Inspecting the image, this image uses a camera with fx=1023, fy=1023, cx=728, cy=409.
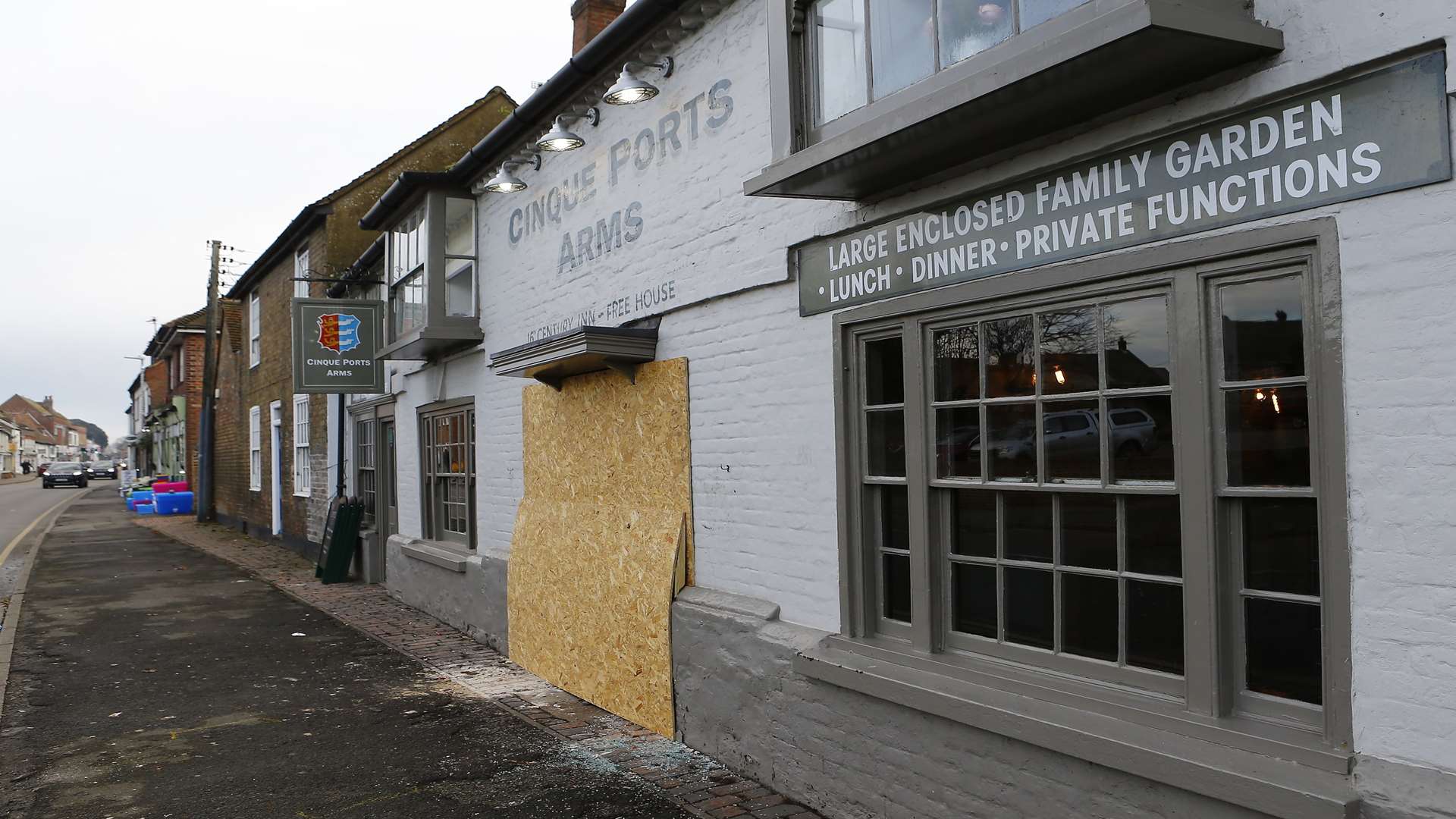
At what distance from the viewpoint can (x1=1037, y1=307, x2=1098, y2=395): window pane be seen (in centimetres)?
408

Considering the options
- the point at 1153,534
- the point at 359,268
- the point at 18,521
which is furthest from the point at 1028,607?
the point at 18,521

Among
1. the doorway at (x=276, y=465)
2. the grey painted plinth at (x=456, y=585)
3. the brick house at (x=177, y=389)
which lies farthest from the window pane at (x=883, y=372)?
the brick house at (x=177, y=389)

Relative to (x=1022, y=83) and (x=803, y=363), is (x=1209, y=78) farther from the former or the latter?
(x=803, y=363)

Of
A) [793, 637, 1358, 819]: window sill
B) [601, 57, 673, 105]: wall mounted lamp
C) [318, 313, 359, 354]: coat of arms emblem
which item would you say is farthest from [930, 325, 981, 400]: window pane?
[318, 313, 359, 354]: coat of arms emblem

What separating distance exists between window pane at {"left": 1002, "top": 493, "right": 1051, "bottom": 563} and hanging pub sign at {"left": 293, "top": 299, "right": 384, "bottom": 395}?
10.3 metres

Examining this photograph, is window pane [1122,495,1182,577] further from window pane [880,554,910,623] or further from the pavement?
the pavement

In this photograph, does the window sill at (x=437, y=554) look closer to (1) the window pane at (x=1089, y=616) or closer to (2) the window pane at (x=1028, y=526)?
(2) the window pane at (x=1028, y=526)

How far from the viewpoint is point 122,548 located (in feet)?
68.6

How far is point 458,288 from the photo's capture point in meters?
11.0

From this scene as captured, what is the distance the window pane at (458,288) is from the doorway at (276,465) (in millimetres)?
11339

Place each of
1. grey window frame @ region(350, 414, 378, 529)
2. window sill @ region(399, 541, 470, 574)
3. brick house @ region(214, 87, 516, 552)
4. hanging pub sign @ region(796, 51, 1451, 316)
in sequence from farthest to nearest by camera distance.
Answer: brick house @ region(214, 87, 516, 552), grey window frame @ region(350, 414, 378, 529), window sill @ region(399, 541, 470, 574), hanging pub sign @ region(796, 51, 1451, 316)

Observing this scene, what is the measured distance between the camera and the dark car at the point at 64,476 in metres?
60.3

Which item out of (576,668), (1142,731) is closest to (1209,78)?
(1142,731)

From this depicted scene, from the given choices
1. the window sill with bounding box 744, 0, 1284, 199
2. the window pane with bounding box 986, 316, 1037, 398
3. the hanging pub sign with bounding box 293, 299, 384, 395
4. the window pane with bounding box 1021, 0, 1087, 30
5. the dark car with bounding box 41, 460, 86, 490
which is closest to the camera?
the window sill with bounding box 744, 0, 1284, 199
